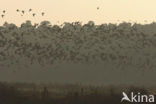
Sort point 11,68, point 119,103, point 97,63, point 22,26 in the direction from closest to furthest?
point 119,103 < point 11,68 < point 97,63 < point 22,26

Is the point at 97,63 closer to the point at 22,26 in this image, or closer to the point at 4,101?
the point at 22,26

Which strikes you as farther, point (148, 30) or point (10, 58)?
point (148, 30)

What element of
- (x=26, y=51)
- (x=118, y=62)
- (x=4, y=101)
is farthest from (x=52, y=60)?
(x=4, y=101)

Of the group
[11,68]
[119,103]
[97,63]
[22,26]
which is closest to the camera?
[119,103]

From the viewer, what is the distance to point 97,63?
127000 millimetres

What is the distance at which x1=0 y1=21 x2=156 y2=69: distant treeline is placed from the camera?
118688mm

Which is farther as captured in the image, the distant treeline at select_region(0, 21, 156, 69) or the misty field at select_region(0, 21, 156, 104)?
the distant treeline at select_region(0, 21, 156, 69)

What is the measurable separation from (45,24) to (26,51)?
20.2 metres

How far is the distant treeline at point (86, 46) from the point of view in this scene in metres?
119

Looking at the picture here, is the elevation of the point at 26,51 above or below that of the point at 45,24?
below

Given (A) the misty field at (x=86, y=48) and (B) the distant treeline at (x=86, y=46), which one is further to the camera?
(B) the distant treeline at (x=86, y=46)

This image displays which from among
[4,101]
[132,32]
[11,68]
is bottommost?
[4,101]

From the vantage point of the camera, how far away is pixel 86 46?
427ft

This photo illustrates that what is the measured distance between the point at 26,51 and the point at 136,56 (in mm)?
26592
